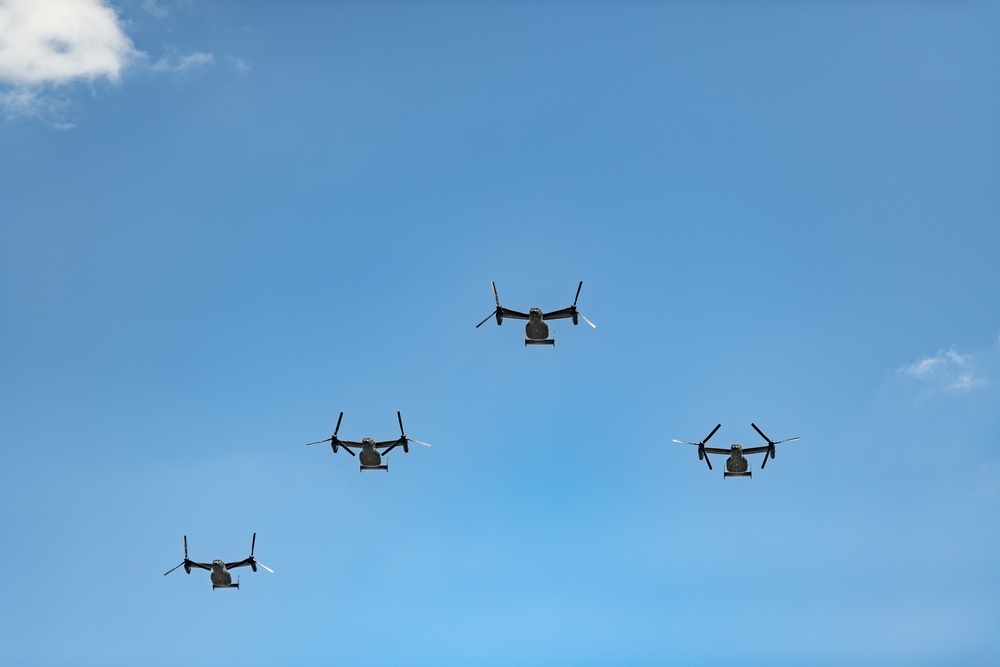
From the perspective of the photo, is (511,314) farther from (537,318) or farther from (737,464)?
(737,464)

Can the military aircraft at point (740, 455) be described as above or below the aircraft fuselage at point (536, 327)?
below

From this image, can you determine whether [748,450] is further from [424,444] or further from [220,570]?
[220,570]

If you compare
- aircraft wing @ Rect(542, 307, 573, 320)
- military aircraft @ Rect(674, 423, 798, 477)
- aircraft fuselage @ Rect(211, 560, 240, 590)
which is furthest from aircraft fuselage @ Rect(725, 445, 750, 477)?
aircraft fuselage @ Rect(211, 560, 240, 590)

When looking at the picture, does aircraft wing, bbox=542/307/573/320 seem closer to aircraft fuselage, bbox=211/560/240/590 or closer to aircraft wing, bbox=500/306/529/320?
aircraft wing, bbox=500/306/529/320

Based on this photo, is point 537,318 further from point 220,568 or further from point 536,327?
point 220,568

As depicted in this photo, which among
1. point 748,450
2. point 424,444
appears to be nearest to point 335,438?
point 424,444

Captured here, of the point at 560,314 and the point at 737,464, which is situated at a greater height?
the point at 560,314

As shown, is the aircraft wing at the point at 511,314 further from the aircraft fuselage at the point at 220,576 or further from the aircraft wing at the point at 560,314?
the aircraft fuselage at the point at 220,576

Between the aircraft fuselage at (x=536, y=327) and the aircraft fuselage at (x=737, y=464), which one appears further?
the aircraft fuselage at (x=737, y=464)

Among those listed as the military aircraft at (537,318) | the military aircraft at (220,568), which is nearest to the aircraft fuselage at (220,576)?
the military aircraft at (220,568)

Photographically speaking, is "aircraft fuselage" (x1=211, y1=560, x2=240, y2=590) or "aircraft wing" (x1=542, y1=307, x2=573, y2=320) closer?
"aircraft wing" (x1=542, y1=307, x2=573, y2=320)

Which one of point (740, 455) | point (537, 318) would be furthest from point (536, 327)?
point (740, 455)

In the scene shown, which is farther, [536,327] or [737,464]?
[737,464]

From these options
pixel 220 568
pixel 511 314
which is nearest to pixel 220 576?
pixel 220 568
